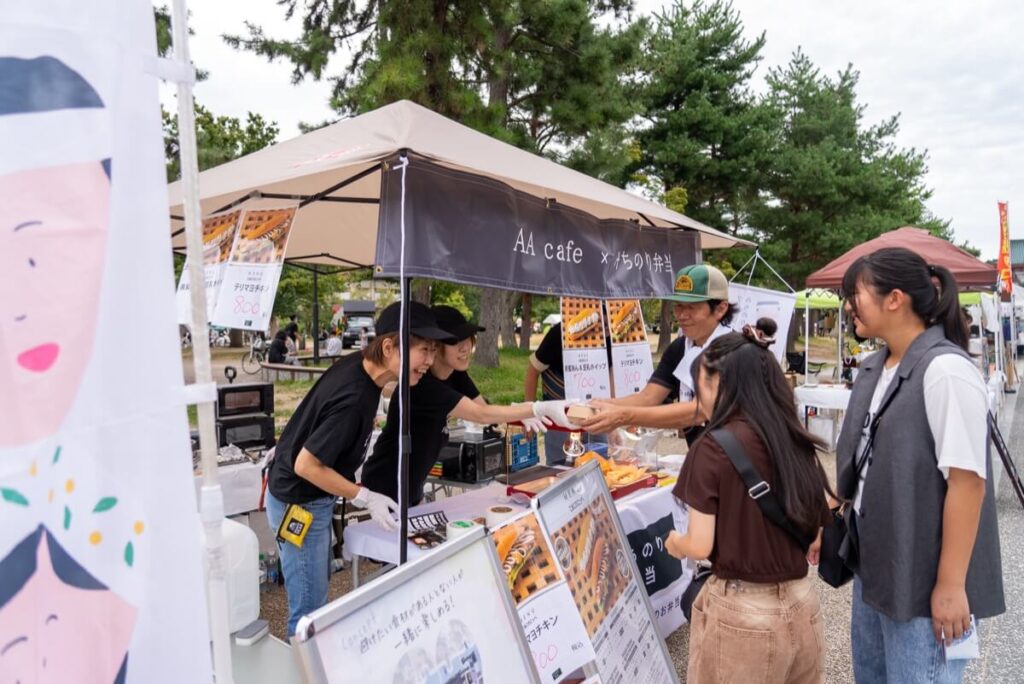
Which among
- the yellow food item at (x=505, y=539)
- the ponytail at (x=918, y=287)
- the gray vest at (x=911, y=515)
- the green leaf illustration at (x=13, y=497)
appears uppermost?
the ponytail at (x=918, y=287)

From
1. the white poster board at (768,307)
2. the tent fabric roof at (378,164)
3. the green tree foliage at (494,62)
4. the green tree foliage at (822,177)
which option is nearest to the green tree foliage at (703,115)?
the green tree foliage at (822,177)

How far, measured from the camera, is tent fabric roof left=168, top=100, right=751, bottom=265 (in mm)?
2520

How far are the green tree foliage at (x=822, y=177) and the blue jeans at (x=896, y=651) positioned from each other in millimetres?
19907

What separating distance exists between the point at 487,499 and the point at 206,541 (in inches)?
100

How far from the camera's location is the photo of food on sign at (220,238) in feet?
9.19

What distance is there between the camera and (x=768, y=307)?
5.89 metres

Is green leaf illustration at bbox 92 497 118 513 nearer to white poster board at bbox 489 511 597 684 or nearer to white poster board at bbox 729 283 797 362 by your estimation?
white poster board at bbox 489 511 597 684

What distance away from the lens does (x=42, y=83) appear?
36.3 inches

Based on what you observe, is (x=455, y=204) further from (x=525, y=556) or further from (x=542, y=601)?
(x=542, y=601)

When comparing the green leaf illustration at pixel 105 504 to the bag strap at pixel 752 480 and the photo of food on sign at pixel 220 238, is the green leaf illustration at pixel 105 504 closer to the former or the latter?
the bag strap at pixel 752 480

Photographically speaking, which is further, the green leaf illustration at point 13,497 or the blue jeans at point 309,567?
the blue jeans at point 309,567

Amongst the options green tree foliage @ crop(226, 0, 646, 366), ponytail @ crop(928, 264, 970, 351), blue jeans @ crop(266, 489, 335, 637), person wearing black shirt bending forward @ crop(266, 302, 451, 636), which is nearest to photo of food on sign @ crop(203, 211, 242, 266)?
person wearing black shirt bending forward @ crop(266, 302, 451, 636)

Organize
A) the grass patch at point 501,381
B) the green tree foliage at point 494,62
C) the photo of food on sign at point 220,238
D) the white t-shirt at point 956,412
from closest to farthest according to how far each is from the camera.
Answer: the white t-shirt at point 956,412 → the photo of food on sign at point 220,238 → the green tree foliage at point 494,62 → the grass patch at point 501,381

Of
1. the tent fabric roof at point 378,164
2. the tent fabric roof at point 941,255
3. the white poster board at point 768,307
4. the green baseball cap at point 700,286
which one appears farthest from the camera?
the tent fabric roof at point 941,255
